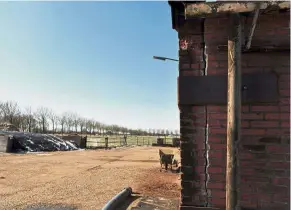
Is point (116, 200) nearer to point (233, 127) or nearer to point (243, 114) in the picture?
point (243, 114)

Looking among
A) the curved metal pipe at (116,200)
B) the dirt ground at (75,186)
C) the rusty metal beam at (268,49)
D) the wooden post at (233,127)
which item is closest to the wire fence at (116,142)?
the dirt ground at (75,186)

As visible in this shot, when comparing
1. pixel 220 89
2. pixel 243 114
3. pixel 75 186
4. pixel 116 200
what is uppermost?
pixel 220 89

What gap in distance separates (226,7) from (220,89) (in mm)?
903

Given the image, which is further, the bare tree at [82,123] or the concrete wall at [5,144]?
the bare tree at [82,123]

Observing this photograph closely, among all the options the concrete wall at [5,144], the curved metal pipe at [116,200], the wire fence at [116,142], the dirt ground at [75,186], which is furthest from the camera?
the wire fence at [116,142]

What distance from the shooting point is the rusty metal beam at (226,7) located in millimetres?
2803

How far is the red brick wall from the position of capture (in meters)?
3.29

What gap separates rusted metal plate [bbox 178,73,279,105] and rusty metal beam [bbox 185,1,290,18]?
74 cm

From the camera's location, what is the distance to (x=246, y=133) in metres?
3.34

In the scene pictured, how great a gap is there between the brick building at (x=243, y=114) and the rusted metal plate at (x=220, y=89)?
0.03 ft

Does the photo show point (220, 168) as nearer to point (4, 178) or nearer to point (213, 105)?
point (213, 105)

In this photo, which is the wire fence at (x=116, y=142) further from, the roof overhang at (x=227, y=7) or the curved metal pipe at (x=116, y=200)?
the roof overhang at (x=227, y=7)

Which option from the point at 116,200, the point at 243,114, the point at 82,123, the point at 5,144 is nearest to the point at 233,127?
the point at 243,114

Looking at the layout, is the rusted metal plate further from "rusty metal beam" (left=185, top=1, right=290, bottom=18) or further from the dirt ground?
the dirt ground
